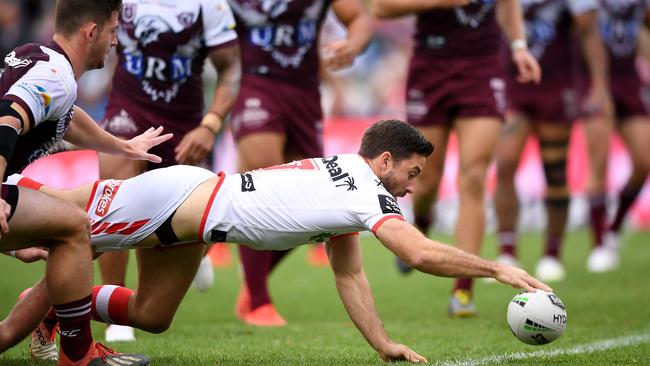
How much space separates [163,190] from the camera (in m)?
5.34

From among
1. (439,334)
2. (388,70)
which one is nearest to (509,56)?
(439,334)

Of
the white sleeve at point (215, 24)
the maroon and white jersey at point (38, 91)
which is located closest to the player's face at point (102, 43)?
the maroon and white jersey at point (38, 91)

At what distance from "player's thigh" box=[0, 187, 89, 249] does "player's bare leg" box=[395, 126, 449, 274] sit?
3.66 metres

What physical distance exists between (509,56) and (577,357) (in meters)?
5.90

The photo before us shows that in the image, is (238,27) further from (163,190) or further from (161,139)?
(163,190)

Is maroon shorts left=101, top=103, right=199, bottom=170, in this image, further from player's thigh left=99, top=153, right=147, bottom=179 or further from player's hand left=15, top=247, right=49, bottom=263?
player's hand left=15, top=247, right=49, bottom=263

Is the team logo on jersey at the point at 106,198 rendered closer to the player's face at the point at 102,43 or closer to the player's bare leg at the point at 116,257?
the player's face at the point at 102,43

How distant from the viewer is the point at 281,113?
8.12 m

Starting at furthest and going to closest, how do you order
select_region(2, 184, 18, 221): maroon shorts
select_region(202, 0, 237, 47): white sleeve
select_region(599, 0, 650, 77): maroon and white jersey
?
select_region(599, 0, 650, 77): maroon and white jersey → select_region(202, 0, 237, 47): white sleeve → select_region(2, 184, 18, 221): maroon shorts

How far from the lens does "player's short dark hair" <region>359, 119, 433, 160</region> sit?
18.0 ft

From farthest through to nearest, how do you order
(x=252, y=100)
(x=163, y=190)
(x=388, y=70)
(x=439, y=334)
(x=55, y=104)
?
(x=388, y=70), (x=252, y=100), (x=439, y=334), (x=163, y=190), (x=55, y=104)

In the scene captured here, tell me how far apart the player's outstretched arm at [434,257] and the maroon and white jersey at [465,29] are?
372 centimetres

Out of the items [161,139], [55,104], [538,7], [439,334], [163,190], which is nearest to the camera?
[55,104]

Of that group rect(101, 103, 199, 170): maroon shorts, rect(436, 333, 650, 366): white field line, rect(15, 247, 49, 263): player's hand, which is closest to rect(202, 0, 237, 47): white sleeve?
rect(101, 103, 199, 170): maroon shorts
